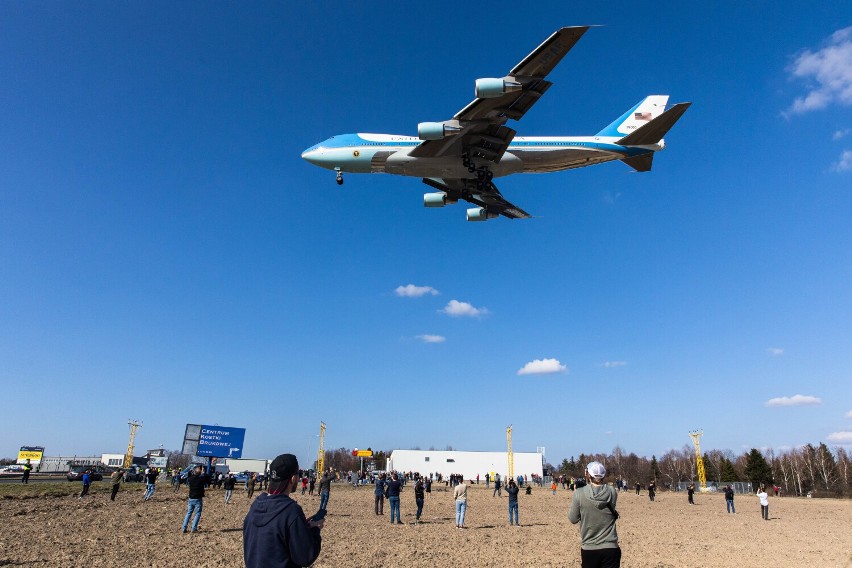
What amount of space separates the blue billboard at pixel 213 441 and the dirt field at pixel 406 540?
69.6 ft

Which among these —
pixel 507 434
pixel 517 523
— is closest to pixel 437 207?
pixel 517 523

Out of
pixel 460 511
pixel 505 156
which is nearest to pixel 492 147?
pixel 505 156

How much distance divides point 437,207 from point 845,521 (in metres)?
25.9

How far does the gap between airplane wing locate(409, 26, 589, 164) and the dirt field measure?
15637 mm

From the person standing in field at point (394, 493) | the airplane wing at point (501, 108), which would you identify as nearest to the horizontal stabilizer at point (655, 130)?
the airplane wing at point (501, 108)

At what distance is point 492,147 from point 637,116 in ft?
35.8

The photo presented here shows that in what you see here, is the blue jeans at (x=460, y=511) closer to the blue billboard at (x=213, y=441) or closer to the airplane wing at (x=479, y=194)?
the airplane wing at (x=479, y=194)

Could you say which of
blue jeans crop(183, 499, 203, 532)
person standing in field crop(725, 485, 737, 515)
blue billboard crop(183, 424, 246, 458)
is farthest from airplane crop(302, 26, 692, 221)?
blue billboard crop(183, 424, 246, 458)

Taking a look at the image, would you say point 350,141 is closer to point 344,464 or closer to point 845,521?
point 845,521

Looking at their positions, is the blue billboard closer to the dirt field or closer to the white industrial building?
the dirt field

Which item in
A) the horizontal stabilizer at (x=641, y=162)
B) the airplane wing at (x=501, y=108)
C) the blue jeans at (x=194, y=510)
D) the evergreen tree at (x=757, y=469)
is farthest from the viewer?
the evergreen tree at (x=757, y=469)

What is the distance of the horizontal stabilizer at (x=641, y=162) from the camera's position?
24922mm

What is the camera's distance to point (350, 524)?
1866cm

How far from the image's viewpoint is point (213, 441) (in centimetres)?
4509
